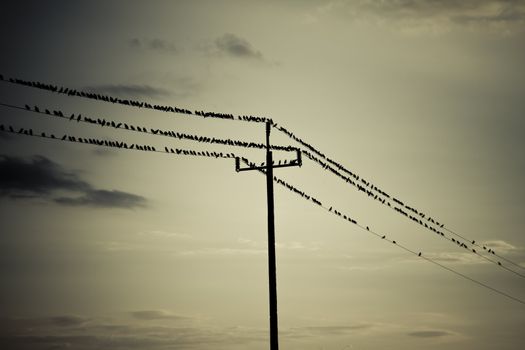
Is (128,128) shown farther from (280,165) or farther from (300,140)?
(300,140)

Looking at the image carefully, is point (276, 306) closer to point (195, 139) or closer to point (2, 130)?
point (195, 139)

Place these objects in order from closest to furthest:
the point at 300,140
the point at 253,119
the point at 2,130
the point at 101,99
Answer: the point at 2,130 < the point at 101,99 < the point at 253,119 < the point at 300,140

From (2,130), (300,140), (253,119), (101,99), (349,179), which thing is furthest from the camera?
(349,179)

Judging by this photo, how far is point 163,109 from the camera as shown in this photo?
25016 millimetres

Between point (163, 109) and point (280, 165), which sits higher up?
point (163, 109)

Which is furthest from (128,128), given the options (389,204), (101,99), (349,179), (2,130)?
(389,204)

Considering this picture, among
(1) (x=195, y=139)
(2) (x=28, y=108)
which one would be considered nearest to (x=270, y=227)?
(1) (x=195, y=139)

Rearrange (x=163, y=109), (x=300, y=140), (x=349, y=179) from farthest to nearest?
1. (x=349, y=179)
2. (x=300, y=140)
3. (x=163, y=109)

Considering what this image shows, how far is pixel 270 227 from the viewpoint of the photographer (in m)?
25.5

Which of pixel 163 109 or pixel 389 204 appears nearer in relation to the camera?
pixel 163 109

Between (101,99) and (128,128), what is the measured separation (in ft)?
5.11

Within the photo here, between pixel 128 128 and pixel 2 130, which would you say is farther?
pixel 128 128

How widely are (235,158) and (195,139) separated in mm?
2280

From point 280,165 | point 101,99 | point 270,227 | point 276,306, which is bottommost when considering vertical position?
point 276,306
